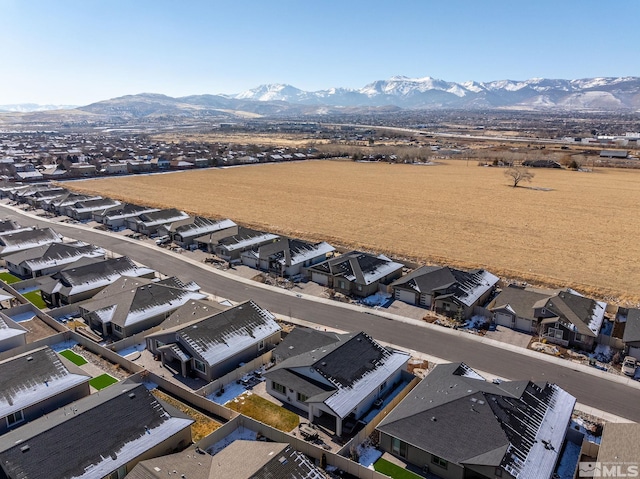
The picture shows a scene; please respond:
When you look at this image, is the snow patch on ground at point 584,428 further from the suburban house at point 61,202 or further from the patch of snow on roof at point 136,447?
the suburban house at point 61,202

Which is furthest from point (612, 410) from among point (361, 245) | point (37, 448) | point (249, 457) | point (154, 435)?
point (361, 245)

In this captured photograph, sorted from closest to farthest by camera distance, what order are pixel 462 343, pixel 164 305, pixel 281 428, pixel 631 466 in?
pixel 631 466 < pixel 281 428 < pixel 462 343 < pixel 164 305

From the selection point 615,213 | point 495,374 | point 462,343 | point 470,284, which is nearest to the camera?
point 495,374

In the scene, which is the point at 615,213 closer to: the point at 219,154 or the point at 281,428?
the point at 281,428

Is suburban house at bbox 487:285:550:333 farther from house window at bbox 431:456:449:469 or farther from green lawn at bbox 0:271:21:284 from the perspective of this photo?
green lawn at bbox 0:271:21:284

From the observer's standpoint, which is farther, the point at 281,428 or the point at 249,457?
the point at 281,428

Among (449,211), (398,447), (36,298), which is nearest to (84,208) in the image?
(36,298)

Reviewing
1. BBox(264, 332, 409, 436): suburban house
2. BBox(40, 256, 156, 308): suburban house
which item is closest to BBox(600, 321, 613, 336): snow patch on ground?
BBox(264, 332, 409, 436): suburban house
